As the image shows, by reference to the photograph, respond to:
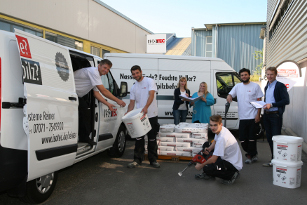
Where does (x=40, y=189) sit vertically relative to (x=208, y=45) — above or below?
below

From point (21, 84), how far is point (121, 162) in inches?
128

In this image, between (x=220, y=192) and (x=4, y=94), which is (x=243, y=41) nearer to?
(x=220, y=192)

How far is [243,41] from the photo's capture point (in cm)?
2422

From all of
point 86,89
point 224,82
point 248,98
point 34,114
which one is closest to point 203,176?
point 248,98

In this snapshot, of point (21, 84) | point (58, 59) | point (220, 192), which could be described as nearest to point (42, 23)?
point (58, 59)

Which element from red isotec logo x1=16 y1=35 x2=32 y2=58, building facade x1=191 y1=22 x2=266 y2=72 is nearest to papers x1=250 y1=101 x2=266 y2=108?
red isotec logo x1=16 y1=35 x2=32 y2=58

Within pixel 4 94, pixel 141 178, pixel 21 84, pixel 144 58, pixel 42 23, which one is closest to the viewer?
pixel 4 94

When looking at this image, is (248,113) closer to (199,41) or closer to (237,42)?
(237,42)

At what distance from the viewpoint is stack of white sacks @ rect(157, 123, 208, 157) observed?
5977 mm

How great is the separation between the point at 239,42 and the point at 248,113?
19.7m

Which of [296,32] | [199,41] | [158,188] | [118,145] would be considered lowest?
[158,188]

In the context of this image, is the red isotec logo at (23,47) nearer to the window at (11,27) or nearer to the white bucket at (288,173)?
the white bucket at (288,173)

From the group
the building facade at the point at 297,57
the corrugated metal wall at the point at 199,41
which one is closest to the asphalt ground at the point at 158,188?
the building facade at the point at 297,57

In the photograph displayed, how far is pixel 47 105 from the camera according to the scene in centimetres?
348
